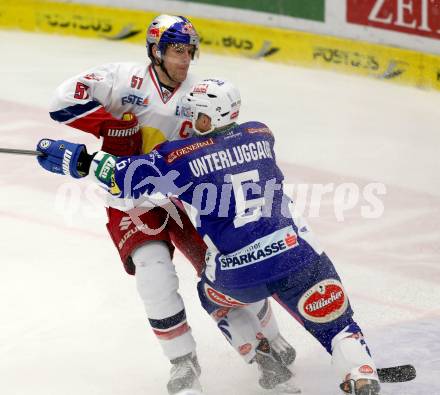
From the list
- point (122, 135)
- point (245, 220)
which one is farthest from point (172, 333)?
point (122, 135)

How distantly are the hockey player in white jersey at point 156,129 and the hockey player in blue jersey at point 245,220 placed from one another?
307mm

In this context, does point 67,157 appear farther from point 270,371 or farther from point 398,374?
point 398,374

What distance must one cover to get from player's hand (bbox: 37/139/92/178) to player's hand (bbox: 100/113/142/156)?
11.2 inches

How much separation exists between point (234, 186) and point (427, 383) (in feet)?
4.30

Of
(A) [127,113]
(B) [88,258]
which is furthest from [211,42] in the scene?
(A) [127,113]

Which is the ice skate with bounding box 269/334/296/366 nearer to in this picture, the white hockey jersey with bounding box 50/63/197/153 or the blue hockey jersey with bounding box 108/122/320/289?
the blue hockey jersey with bounding box 108/122/320/289

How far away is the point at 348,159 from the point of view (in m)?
8.17

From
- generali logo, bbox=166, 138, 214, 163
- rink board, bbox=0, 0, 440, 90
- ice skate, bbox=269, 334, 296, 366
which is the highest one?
generali logo, bbox=166, 138, 214, 163

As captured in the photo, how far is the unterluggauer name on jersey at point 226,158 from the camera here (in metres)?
4.57

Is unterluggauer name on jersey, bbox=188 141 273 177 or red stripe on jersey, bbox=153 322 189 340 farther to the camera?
red stripe on jersey, bbox=153 322 189 340

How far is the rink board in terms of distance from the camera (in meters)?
9.59

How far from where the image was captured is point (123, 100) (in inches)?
207

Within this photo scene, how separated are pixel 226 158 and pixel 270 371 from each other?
106cm

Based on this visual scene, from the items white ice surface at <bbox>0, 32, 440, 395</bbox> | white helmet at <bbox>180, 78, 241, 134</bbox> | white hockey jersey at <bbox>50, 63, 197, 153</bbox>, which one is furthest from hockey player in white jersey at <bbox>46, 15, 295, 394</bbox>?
white helmet at <bbox>180, 78, 241, 134</bbox>
